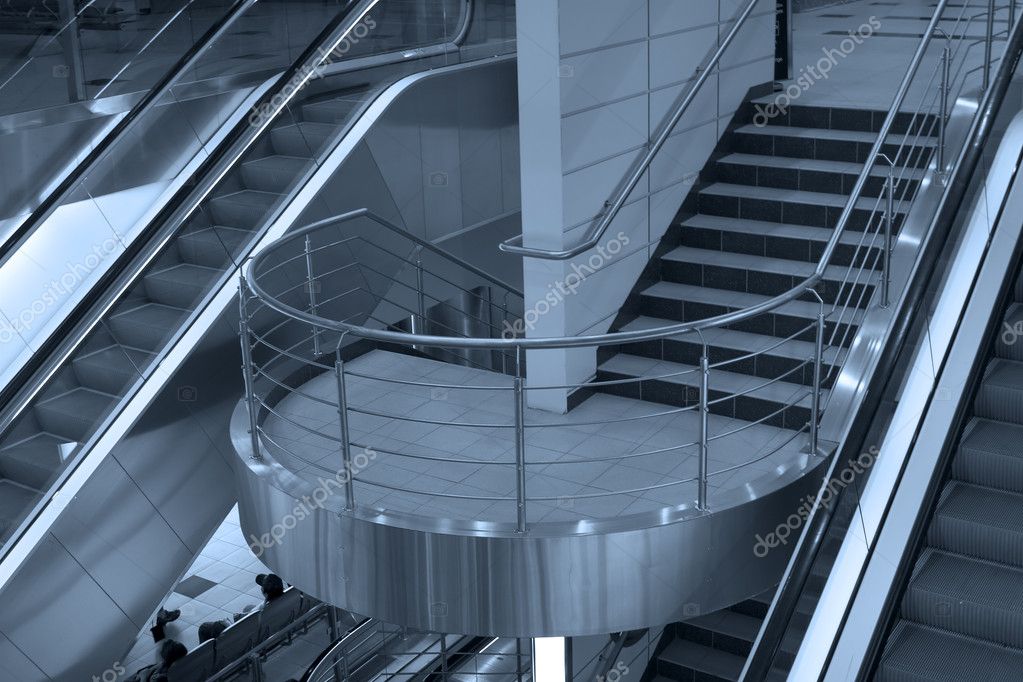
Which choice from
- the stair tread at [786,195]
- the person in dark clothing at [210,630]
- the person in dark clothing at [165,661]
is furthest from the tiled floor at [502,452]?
the person in dark clothing at [210,630]

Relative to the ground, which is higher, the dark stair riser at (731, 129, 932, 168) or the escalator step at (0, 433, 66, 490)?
the dark stair riser at (731, 129, 932, 168)

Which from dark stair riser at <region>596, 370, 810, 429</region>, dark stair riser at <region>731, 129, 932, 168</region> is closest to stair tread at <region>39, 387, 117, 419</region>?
dark stair riser at <region>596, 370, 810, 429</region>

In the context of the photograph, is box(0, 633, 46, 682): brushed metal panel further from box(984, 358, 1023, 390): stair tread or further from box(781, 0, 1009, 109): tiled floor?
box(781, 0, 1009, 109): tiled floor

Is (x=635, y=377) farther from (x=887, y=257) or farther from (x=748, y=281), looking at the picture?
(x=887, y=257)

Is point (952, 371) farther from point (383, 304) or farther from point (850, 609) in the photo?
point (383, 304)

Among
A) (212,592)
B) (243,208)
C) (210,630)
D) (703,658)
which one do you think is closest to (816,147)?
(703,658)

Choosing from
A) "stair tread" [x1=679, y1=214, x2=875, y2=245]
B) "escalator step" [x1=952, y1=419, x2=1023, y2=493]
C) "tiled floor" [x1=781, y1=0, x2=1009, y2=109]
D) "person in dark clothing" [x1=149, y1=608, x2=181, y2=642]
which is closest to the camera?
"escalator step" [x1=952, y1=419, x2=1023, y2=493]

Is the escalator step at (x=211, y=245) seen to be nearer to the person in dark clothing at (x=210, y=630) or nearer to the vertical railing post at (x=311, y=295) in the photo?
the vertical railing post at (x=311, y=295)

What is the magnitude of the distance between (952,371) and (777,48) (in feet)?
10.3

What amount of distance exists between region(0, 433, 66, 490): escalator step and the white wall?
1.90m

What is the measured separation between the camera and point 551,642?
4293 millimetres

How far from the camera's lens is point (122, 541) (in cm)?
449

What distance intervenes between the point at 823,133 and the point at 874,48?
199cm

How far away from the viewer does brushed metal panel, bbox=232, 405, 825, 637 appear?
3.64 m
